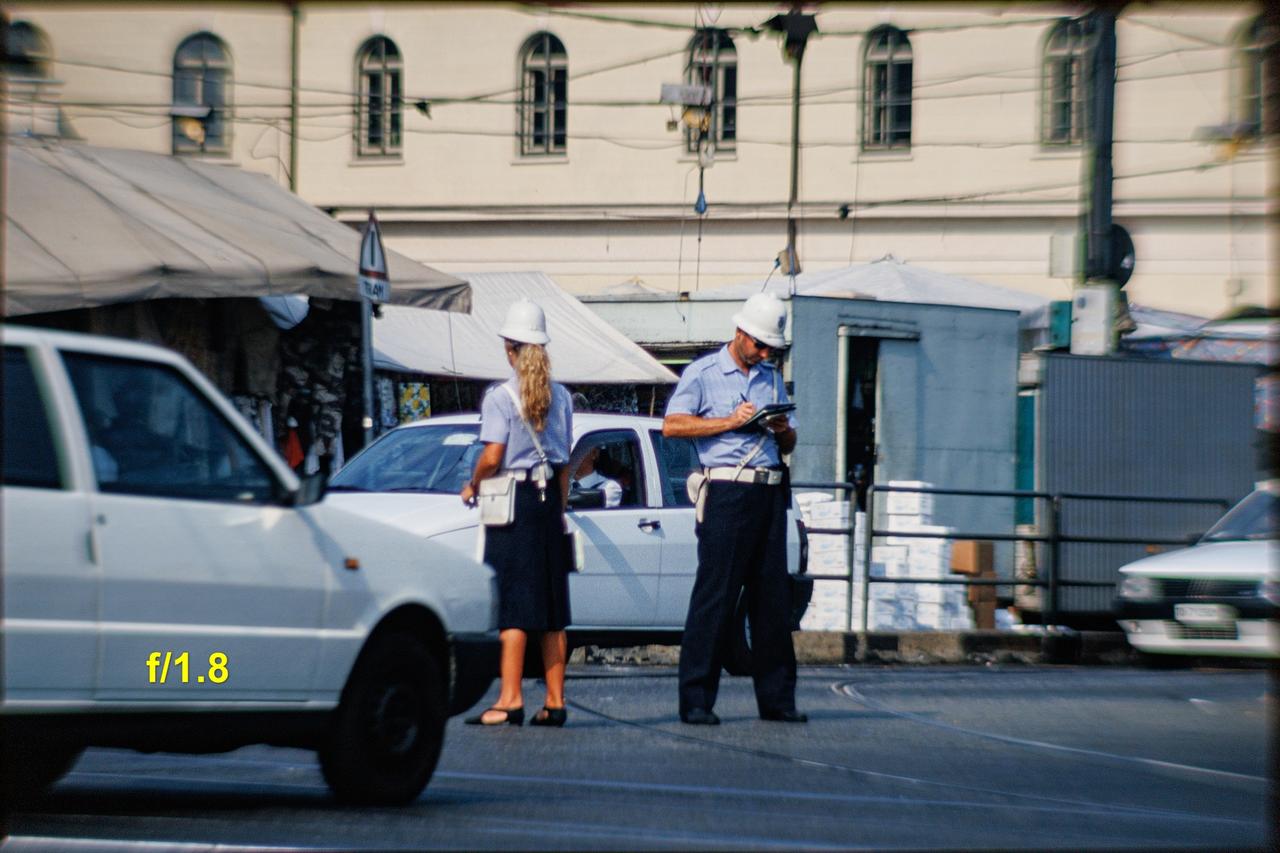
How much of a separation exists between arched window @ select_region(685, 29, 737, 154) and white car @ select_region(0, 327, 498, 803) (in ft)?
79.6

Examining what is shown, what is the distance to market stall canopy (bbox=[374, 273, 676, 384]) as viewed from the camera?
62.2 ft

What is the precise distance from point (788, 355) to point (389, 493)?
8.36 meters

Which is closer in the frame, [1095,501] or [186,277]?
[186,277]

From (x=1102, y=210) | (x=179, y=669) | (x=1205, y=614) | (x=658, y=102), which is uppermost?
(x=658, y=102)

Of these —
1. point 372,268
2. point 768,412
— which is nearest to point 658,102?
point 372,268

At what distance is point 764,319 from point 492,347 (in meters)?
11.8

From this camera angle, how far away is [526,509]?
27.9 ft

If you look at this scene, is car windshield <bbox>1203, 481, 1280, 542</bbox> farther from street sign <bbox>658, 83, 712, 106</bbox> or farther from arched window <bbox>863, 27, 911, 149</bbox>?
arched window <bbox>863, 27, 911, 149</bbox>

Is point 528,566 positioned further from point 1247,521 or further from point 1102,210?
point 1102,210

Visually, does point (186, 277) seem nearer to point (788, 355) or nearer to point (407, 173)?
point (788, 355)

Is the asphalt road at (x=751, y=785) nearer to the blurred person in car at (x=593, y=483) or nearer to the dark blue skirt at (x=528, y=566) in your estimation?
the dark blue skirt at (x=528, y=566)

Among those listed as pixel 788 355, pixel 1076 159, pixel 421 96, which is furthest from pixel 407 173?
pixel 788 355

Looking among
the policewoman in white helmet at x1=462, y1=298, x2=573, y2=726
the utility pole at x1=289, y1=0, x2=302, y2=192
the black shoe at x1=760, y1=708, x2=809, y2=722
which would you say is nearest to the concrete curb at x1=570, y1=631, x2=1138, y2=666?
the black shoe at x1=760, y1=708, x2=809, y2=722

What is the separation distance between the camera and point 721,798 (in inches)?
259
